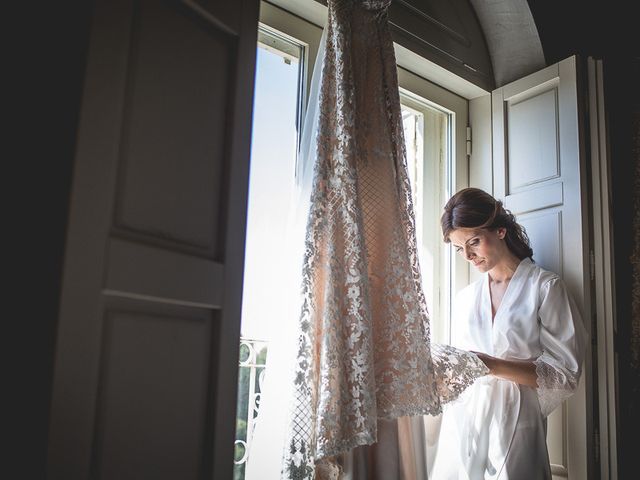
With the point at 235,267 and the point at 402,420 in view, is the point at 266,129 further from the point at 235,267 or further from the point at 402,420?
the point at 402,420

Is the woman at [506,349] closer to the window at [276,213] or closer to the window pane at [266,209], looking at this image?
the window at [276,213]

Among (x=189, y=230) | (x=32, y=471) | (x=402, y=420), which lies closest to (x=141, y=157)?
(x=189, y=230)

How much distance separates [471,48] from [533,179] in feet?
1.95

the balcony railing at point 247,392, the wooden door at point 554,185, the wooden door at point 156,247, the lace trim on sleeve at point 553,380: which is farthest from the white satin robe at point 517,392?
the wooden door at point 156,247

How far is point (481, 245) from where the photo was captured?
85.0 inches

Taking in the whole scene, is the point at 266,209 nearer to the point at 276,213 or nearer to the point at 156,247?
the point at 276,213

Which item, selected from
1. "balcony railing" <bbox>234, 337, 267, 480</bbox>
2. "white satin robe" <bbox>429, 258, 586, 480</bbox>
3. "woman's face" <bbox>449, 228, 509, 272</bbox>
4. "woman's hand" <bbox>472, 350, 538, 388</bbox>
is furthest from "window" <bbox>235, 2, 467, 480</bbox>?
"woman's hand" <bbox>472, 350, 538, 388</bbox>

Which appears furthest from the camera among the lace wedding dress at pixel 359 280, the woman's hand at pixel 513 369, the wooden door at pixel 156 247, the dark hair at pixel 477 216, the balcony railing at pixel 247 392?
the dark hair at pixel 477 216

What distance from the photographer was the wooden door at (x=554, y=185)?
7.01 feet

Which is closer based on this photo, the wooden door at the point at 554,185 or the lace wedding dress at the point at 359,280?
the lace wedding dress at the point at 359,280

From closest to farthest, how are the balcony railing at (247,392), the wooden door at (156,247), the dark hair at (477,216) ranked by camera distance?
the wooden door at (156,247)
the balcony railing at (247,392)
the dark hair at (477,216)

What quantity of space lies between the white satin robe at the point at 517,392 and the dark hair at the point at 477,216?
14cm

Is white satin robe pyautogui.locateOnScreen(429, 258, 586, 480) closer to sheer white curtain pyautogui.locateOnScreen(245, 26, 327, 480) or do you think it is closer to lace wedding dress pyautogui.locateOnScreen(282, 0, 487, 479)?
lace wedding dress pyautogui.locateOnScreen(282, 0, 487, 479)

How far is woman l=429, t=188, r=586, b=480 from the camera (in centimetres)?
195
